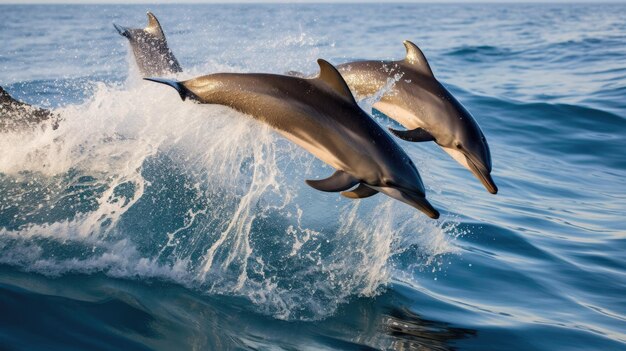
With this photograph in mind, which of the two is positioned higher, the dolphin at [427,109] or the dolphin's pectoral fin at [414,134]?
the dolphin at [427,109]

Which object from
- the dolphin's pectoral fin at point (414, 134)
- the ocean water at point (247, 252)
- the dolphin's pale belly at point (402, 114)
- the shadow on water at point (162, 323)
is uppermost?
the dolphin's pale belly at point (402, 114)

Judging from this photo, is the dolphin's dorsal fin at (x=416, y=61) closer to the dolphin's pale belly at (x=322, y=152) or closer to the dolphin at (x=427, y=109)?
the dolphin at (x=427, y=109)

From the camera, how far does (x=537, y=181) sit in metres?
11.8

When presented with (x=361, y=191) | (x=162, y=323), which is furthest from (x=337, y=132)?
(x=162, y=323)

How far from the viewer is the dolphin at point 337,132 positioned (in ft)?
17.0

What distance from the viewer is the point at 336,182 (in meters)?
5.21

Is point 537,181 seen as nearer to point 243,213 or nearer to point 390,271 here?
point 390,271

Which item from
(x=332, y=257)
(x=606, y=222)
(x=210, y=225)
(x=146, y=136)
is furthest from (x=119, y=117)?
(x=606, y=222)

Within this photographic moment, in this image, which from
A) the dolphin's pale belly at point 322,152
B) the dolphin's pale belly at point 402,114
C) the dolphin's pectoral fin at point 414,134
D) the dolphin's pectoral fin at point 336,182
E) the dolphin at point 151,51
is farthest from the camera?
the dolphin at point 151,51

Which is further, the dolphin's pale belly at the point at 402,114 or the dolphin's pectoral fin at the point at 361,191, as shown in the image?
the dolphin's pale belly at the point at 402,114

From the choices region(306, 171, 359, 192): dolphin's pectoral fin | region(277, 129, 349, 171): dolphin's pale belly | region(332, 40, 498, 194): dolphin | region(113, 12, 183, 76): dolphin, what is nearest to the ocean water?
region(113, 12, 183, 76): dolphin

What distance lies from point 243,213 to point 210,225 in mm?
377

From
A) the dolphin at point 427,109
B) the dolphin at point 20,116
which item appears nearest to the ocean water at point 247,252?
the dolphin at point 20,116

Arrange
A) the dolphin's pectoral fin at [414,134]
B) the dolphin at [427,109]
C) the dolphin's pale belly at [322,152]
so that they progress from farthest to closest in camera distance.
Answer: the dolphin at [427,109]
the dolphin's pectoral fin at [414,134]
the dolphin's pale belly at [322,152]
